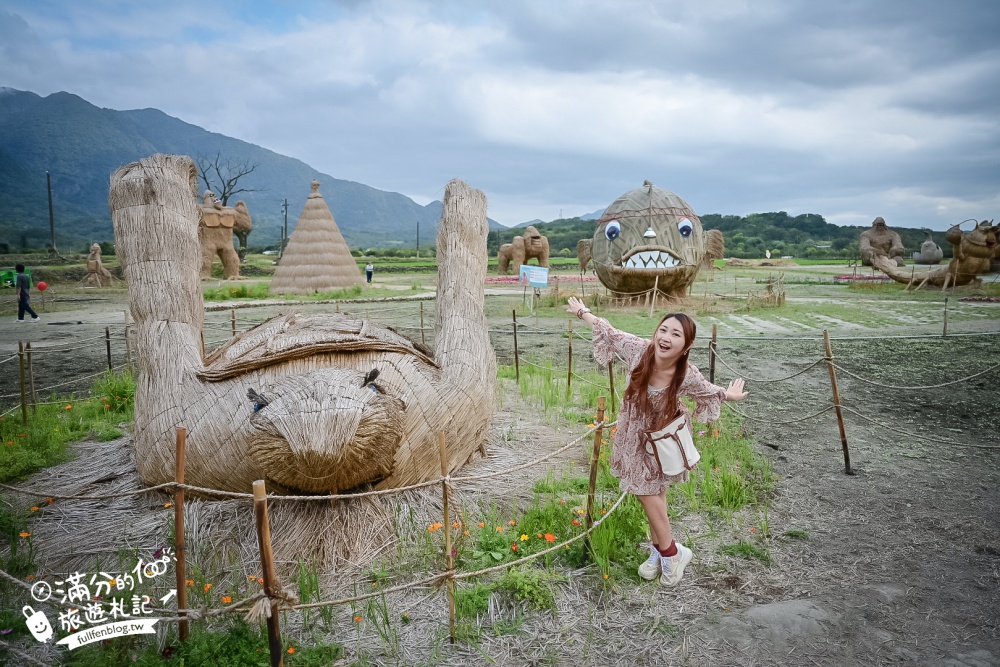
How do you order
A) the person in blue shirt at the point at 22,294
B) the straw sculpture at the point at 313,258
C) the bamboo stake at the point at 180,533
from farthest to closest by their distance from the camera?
the straw sculpture at the point at 313,258, the person in blue shirt at the point at 22,294, the bamboo stake at the point at 180,533

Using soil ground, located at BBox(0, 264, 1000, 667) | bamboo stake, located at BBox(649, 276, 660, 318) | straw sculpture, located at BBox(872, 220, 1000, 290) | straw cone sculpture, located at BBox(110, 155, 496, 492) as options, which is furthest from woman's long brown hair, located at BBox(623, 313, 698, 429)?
straw sculpture, located at BBox(872, 220, 1000, 290)

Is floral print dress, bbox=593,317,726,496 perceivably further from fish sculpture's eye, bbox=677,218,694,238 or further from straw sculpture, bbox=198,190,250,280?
straw sculpture, bbox=198,190,250,280

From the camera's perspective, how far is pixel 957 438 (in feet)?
15.0

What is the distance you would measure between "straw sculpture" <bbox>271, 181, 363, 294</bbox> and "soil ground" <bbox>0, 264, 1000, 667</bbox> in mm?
9971

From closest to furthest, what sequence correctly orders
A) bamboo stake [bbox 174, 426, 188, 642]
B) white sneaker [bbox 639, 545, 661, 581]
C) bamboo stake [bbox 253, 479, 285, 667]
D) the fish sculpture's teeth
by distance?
bamboo stake [bbox 253, 479, 285, 667] → bamboo stake [bbox 174, 426, 188, 642] → white sneaker [bbox 639, 545, 661, 581] → the fish sculpture's teeth

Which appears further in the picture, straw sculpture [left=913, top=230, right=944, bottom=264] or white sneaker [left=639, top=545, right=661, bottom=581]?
straw sculpture [left=913, top=230, right=944, bottom=264]

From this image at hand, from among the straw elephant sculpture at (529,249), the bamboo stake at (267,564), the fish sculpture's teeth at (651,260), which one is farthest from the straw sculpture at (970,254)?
the bamboo stake at (267,564)

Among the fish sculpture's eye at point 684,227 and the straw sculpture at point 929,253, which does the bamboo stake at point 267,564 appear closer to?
the fish sculpture's eye at point 684,227

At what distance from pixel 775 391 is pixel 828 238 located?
34743mm

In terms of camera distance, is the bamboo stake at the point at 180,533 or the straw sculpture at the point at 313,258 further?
the straw sculpture at the point at 313,258

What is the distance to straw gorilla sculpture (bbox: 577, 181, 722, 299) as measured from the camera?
11.4 metres

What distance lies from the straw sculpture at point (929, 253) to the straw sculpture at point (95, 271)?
74.8ft

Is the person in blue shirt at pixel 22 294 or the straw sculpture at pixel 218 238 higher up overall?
the straw sculpture at pixel 218 238

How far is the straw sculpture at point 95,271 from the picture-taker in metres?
17.2
